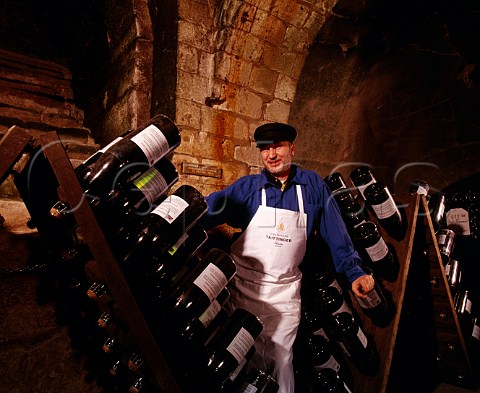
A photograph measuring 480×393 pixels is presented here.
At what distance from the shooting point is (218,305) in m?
1.67

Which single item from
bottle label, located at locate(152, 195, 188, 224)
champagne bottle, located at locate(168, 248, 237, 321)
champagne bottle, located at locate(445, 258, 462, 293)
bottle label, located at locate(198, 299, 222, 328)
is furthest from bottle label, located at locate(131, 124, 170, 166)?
champagne bottle, located at locate(445, 258, 462, 293)

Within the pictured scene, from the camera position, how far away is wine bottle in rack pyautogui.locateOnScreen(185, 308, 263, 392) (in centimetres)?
142

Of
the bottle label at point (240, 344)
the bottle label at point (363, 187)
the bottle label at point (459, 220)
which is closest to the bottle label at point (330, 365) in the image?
the bottle label at point (240, 344)

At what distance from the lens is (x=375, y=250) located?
2232 millimetres

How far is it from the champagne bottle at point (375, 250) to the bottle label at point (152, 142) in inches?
68.5

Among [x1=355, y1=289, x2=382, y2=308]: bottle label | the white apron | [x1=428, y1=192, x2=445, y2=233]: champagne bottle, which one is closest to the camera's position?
the white apron

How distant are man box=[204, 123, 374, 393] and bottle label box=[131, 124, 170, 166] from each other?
0.89 meters

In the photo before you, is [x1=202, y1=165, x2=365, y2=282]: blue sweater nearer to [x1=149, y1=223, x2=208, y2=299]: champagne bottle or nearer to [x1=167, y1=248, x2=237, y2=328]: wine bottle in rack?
[x1=149, y1=223, x2=208, y2=299]: champagne bottle

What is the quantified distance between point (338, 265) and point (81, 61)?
5053 mm

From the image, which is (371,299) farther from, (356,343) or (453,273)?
(453,273)

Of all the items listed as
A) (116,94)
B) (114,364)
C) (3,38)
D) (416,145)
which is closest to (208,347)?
(114,364)

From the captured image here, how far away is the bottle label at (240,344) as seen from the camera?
1.56 metres

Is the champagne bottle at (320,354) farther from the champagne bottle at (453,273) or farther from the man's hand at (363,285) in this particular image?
the champagne bottle at (453,273)

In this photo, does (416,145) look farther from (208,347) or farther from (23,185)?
(23,185)
